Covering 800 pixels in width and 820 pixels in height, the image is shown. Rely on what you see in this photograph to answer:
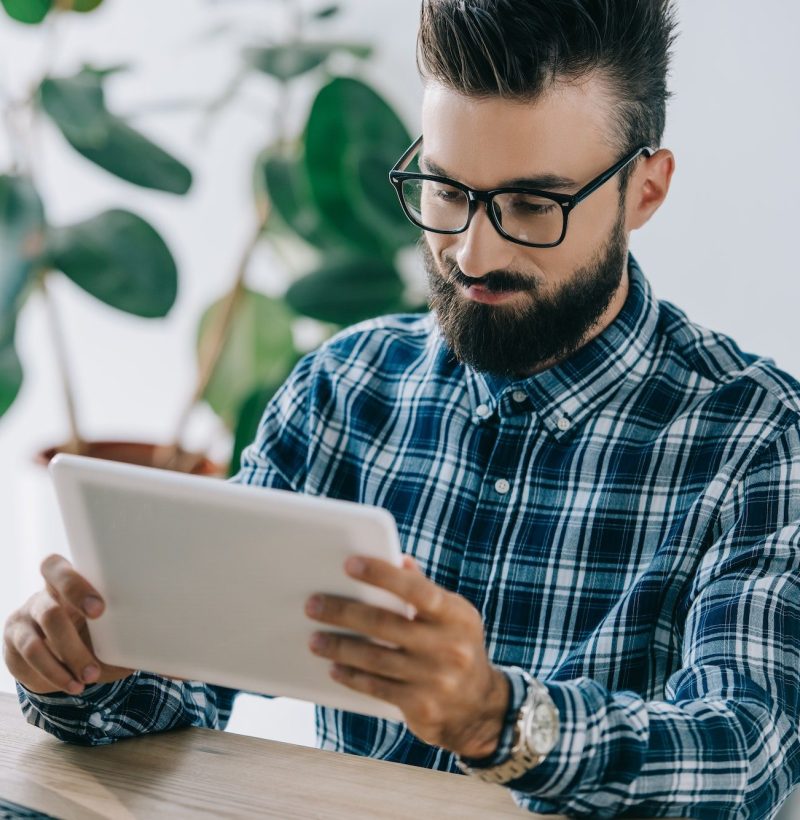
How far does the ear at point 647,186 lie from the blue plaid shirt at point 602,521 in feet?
0.26

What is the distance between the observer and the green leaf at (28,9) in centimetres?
209

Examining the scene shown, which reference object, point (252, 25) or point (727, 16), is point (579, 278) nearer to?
point (727, 16)

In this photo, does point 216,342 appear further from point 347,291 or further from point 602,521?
Result: point 602,521

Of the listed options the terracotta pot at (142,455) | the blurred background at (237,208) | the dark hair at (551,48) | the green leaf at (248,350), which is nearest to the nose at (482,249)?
the dark hair at (551,48)

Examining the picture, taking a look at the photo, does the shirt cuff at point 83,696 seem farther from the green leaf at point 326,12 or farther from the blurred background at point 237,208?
the green leaf at point 326,12

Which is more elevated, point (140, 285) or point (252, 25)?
point (252, 25)

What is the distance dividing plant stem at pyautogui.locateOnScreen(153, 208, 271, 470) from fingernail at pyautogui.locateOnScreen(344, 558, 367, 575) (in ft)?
5.33

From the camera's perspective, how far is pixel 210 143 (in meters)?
2.58

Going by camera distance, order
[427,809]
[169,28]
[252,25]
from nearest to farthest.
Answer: [427,809] < [252,25] < [169,28]

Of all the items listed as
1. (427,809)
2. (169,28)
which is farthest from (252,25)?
(427,809)

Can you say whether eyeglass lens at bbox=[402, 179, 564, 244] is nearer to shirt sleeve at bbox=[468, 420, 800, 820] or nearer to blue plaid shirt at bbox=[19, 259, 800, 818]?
blue plaid shirt at bbox=[19, 259, 800, 818]

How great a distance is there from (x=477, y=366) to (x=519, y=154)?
248mm

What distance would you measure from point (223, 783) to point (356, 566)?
0.28 m

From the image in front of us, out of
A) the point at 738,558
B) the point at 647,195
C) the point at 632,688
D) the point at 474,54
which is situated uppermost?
the point at 474,54
